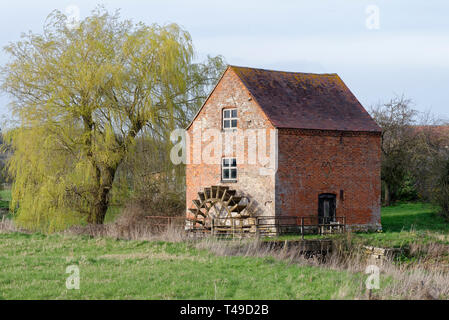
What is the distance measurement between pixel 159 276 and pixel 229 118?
15.1m

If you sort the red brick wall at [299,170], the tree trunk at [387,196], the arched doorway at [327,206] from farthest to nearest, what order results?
the tree trunk at [387,196], the arched doorway at [327,206], the red brick wall at [299,170]

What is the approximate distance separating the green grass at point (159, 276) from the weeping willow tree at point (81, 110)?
8.49 meters

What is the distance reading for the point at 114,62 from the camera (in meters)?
27.4

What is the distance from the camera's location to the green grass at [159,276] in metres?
11.1

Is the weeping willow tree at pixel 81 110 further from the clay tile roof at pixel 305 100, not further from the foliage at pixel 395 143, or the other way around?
the foliage at pixel 395 143

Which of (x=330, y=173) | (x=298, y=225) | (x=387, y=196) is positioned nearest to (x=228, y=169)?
(x=298, y=225)

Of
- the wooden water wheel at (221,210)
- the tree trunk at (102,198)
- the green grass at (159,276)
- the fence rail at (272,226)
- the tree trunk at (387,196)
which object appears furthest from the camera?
the tree trunk at (387,196)

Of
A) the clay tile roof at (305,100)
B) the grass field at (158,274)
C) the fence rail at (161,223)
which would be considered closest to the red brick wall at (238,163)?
the clay tile roof at (305,100)

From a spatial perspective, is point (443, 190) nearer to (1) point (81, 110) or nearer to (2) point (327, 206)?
(2) point (327, 206)

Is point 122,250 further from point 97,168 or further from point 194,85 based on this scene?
point 194,85

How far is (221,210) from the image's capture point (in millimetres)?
26281
